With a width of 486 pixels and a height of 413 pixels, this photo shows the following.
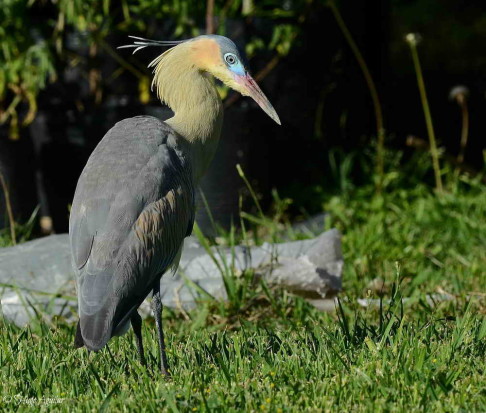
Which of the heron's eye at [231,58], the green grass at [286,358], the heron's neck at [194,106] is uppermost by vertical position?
the heron's eye at [231,58]

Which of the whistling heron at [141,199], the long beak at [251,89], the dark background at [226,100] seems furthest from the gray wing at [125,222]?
the dark background at [226,100]

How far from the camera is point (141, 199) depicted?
3893mm

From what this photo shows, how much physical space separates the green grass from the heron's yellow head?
1.00 meters

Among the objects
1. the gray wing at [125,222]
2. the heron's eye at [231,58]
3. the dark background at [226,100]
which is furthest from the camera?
the dark background at [226,100]

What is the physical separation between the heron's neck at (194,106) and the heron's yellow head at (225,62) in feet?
0.18

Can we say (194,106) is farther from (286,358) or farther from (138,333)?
(286,358)

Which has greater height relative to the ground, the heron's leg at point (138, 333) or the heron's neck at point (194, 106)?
the heron's neck at point (194, 106)

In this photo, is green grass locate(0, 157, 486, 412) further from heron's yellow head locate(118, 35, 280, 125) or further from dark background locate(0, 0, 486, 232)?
dark background locate(0, 0, 486, 232)

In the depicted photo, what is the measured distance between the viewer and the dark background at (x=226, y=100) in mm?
6664

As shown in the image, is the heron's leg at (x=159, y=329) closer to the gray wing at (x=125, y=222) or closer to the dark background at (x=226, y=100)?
the gray wing at (x=125, y=222)

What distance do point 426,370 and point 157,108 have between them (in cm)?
367

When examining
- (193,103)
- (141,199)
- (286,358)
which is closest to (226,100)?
(193,103)

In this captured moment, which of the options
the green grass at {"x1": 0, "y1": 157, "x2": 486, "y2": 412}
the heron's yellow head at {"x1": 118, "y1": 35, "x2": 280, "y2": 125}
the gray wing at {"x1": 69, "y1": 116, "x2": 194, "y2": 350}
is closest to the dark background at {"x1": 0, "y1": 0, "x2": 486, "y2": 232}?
the green grass at {"x1": 0, "y1": 157, "x2": 486, "y2": 412}

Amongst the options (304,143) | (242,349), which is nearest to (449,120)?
(304,143)
